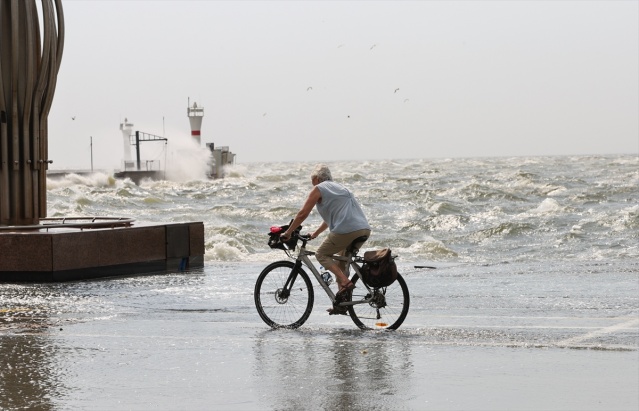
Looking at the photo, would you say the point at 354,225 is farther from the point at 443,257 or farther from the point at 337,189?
the point at 443,257

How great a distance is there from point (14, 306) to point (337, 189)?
433 centimetres

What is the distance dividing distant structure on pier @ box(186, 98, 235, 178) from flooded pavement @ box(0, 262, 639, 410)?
352 ft

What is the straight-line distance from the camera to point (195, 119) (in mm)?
122688

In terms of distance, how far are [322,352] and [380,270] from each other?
1.31 m

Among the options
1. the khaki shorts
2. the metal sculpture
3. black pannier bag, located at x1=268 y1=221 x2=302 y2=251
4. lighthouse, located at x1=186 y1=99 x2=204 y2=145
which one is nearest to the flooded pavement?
the khaki shorts

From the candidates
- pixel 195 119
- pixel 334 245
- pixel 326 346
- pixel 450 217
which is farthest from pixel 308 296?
pixel 195 119

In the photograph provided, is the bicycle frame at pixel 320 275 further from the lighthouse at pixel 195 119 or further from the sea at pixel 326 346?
the lighthouse at pixel 195 119

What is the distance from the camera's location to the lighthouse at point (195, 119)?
4724 inches

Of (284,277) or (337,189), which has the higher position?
(337,189)

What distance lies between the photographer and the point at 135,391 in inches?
281

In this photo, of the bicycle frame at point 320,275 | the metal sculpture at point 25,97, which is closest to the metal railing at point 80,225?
the metal sculpture at point 25,97

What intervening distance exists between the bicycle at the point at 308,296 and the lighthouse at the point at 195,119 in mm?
108481

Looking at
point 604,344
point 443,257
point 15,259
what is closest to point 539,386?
point 604,344

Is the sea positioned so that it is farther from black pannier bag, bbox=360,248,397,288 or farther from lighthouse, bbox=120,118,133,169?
lighthouse, bbox=120,118,133,169
